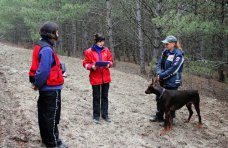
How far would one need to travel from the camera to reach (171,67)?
277 inches

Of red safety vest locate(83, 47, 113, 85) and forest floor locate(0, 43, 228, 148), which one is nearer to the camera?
forest floor locate(0, 43, 228, 148)

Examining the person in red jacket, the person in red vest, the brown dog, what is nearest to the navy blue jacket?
the brown dog

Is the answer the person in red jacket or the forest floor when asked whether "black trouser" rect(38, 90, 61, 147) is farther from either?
the person in red jacket

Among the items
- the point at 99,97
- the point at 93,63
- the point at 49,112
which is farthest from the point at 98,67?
the point at 49,112

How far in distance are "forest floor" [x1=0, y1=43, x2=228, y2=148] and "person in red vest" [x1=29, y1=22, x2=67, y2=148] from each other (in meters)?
0.62

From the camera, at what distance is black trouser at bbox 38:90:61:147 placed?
192 inches

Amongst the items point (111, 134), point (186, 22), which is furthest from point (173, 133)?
point (186, 22)

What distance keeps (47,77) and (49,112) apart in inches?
22.7

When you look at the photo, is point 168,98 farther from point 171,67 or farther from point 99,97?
point 99,97

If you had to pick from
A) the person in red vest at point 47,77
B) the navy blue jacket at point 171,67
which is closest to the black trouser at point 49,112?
the person in red vest at point 47,77

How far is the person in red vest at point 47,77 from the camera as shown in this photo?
4.69 metres

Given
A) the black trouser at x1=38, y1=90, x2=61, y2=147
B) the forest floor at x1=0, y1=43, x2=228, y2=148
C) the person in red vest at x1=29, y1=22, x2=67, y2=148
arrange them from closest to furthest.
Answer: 1. the person in red vest at x1=29, y1=22, x2=67, y2=148
2. the black trouser at x1=38, y1=90, x2=61, y2=147
3. the forest floor at x1=0, y1=43, x2=228, y2=148

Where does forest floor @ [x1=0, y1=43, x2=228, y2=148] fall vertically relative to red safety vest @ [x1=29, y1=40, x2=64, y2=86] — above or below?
below

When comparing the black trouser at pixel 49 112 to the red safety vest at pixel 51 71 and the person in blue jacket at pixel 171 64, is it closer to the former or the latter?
the red safety vest at pixel 51 71
